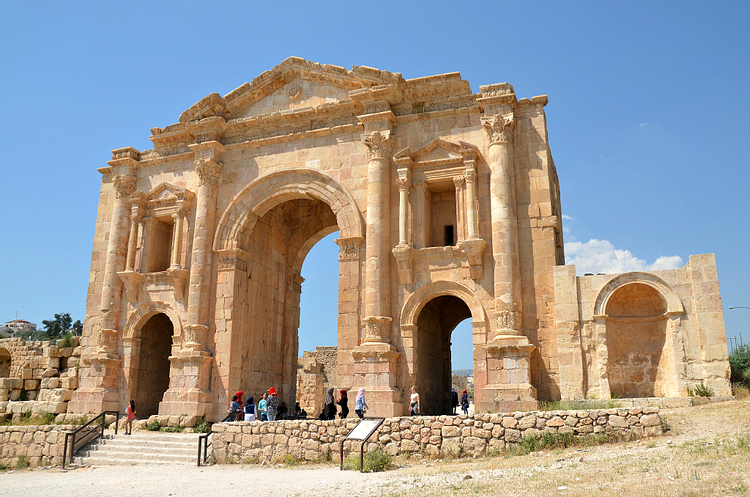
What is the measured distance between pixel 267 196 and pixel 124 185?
18.6 ft

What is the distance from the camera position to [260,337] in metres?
20.5

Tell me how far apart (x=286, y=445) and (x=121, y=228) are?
38.5 ft

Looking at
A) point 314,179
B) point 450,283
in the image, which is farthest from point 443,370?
point 314,179

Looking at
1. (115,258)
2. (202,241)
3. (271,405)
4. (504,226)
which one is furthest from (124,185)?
(504,226)

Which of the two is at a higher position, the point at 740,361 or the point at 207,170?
the point at 207,170

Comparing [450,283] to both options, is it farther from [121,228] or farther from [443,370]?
[121,228]

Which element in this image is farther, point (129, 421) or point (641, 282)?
point (129, 421)

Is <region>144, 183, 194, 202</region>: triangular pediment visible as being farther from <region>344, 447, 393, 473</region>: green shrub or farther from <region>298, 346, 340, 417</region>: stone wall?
<region>344, 447, 393, 473</region>: green shrub

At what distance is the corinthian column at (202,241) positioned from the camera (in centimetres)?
1866

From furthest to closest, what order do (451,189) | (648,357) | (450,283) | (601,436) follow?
(451,189), (450,283), (648,357), (601,436)

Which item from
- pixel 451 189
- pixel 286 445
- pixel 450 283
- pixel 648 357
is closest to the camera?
pixel 286 445

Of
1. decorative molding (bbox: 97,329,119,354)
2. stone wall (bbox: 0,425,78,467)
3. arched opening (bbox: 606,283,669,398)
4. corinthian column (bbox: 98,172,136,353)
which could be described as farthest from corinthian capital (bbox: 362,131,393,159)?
stone wall (bbox: 0,425,78,467)

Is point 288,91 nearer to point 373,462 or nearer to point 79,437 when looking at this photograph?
point 79,437

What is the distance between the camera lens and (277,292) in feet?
72.4
